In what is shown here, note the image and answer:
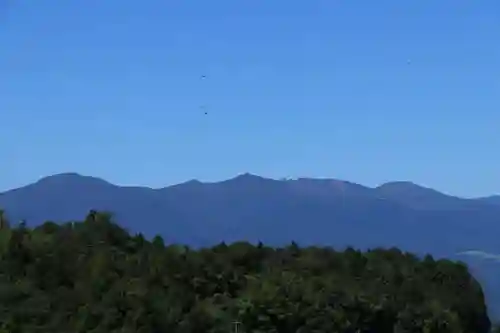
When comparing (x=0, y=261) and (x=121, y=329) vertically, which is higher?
(x=0, y=261)

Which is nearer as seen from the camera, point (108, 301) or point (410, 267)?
point (108, 301)

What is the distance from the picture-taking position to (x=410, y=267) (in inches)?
857

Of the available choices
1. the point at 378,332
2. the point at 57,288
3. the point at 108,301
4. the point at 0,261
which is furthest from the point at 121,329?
the point at 378,332

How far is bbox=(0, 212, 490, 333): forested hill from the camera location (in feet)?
58.1

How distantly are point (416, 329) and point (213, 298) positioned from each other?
381 cm

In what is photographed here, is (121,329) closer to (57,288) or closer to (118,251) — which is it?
(57,288)

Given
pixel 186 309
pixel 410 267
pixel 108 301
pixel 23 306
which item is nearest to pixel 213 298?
pixel 186 309

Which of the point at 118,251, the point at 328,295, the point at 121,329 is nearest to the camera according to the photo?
the point at 121,329

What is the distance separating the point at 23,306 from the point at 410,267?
800 centimetres

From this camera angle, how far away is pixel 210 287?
1992 centimetres

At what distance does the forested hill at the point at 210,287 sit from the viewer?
17.7 metres

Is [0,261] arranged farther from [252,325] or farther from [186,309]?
[252,325]

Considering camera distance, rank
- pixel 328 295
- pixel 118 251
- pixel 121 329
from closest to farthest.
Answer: pixel 121 329, pixel 328 295, pixel 118 251

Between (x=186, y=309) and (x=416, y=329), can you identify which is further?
(x=416, y=329)
